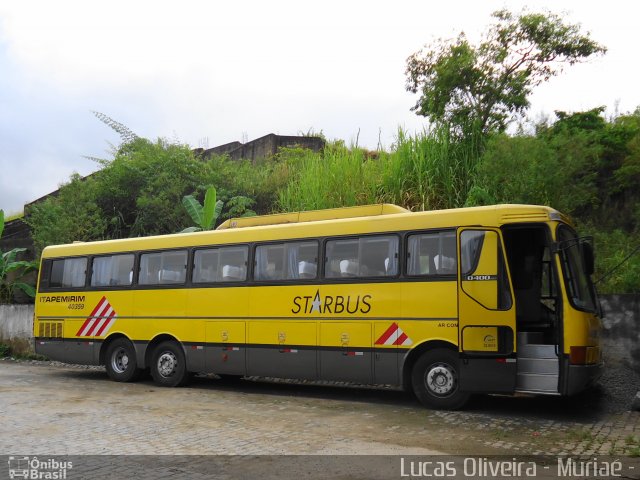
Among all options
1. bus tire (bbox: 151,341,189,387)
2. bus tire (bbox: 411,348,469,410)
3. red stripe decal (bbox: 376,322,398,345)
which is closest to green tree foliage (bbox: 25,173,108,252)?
bus tire (bbox: 151,341,189,387)

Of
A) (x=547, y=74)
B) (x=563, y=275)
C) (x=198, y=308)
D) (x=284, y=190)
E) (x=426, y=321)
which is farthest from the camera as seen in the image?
(x=284, y=190)

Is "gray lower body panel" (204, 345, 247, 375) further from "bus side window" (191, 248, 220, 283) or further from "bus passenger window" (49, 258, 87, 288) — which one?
"bus passenger window" (49, 258, 87, 288)

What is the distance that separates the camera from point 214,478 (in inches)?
241

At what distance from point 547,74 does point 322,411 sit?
13.3 metres

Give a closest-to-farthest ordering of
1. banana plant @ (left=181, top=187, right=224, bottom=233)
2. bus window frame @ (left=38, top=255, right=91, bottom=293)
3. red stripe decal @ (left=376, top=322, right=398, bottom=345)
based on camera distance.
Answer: red stripe decal @ (left=376, top=322, right=398, bottom=345) < bus window frame @ (left=38, top=255, right=91, bottom=293) < banana plant @ (left=181, top=187, right=224, bottom=233)

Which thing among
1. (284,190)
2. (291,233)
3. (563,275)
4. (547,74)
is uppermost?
(547,74)

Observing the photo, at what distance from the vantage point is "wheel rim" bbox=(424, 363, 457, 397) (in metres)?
9.74

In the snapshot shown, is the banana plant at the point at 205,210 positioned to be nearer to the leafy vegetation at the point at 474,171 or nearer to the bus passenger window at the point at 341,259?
the leafy vegetation at the point at 474,171

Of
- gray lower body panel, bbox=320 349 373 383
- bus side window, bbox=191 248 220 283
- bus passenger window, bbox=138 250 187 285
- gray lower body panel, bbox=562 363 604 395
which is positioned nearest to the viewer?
gray lower body panel, bbox=562 363 604 395

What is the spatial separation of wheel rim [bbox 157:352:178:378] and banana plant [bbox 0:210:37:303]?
377 inches

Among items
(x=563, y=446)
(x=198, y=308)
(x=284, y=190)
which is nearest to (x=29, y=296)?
(x=284, y=190)

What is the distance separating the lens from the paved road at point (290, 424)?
738cm

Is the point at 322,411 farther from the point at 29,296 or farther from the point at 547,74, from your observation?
the point at 29,296

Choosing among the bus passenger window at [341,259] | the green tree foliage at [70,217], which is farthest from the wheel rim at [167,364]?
the green tree foliage at [70,217]
